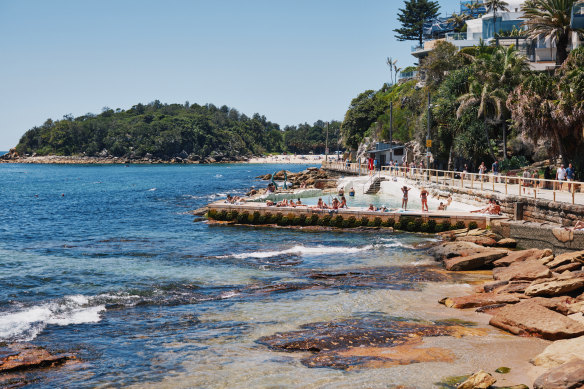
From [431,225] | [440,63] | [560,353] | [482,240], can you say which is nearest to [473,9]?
[440,63]

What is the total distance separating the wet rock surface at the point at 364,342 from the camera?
12102 mm

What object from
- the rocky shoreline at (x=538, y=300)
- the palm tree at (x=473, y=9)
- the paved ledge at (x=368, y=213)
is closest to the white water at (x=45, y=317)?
the rocky shoreline at (x=538, y=300)

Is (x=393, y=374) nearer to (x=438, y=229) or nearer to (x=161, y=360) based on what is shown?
(x=161, y=360)

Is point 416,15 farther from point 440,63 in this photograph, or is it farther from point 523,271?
point 523,271

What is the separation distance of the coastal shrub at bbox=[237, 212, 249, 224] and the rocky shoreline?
51.3ft

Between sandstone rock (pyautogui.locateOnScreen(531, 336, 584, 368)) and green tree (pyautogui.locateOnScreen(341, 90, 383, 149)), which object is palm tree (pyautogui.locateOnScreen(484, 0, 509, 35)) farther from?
sandstone rock (pyautogui.locateOnScreen(531, 336, 584, 368))

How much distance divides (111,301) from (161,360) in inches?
247

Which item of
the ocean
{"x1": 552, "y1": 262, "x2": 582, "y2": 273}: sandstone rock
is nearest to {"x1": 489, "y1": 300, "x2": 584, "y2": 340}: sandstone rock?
the ocean

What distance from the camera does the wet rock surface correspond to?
39.7 ft

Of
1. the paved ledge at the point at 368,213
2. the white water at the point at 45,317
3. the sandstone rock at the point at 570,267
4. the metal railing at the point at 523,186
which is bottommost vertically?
the white water at the point at 45,317

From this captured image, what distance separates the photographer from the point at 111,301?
18.4 metres

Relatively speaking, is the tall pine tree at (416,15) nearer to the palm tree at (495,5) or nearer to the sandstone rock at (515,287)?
the palm tree at (495,5)

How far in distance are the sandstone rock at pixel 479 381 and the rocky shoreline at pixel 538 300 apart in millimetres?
785

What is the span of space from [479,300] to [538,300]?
63.8 inches
